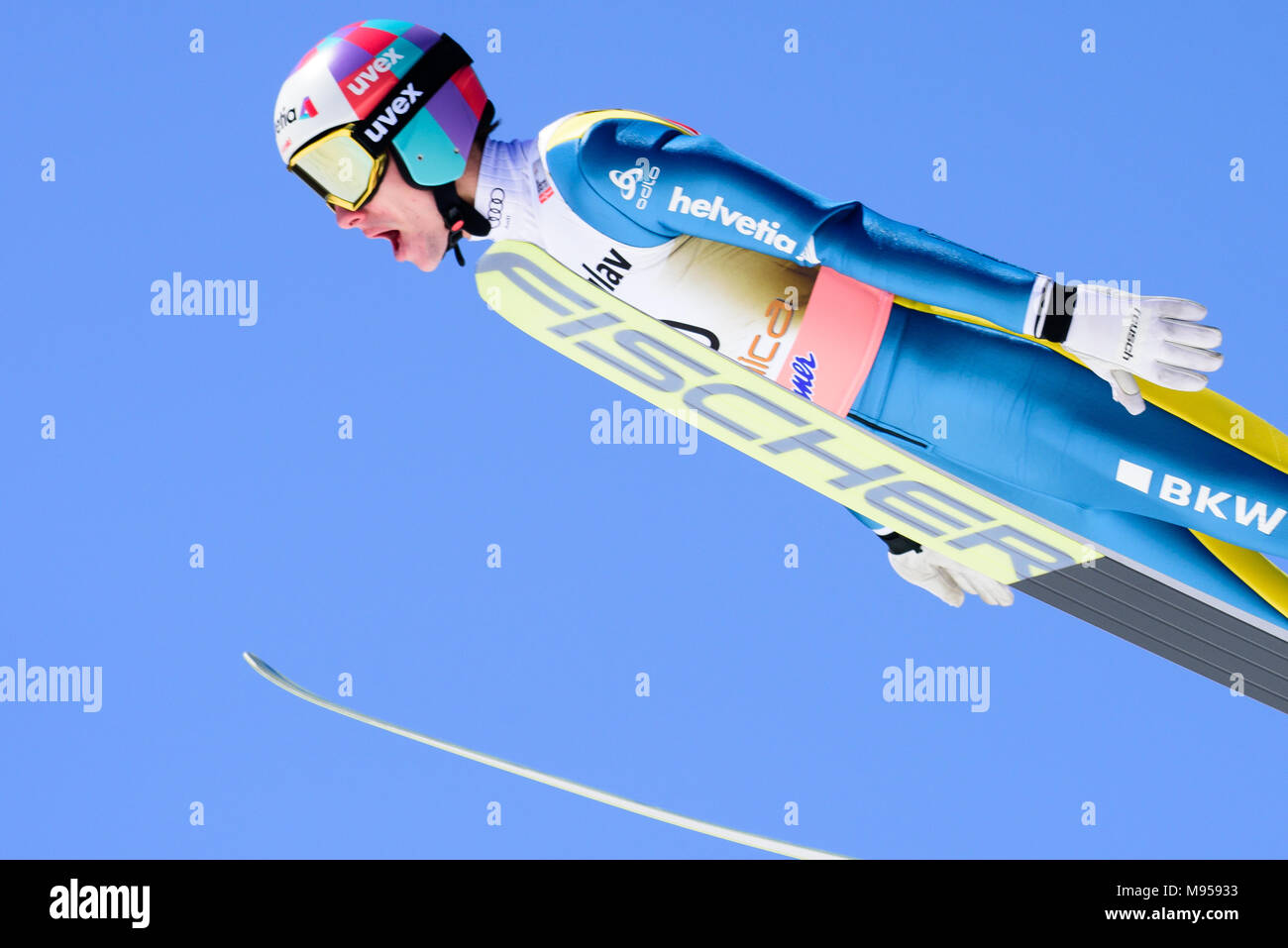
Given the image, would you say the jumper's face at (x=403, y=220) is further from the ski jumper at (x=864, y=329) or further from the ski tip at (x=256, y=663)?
the ski tip at (x=256, y=663)

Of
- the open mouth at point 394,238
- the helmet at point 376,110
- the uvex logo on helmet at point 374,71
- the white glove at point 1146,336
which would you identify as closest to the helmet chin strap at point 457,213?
the helmet at point 376,110

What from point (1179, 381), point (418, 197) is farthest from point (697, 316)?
point (1179, 381)

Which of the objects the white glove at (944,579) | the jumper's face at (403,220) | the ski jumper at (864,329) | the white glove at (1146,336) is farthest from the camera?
the white glove at (944,579)

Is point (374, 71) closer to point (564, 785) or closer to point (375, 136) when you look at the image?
point (375, 136)

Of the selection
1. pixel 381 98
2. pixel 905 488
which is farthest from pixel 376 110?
pixel 905 488

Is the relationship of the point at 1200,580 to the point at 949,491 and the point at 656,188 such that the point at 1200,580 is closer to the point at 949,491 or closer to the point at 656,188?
the point at 949,491

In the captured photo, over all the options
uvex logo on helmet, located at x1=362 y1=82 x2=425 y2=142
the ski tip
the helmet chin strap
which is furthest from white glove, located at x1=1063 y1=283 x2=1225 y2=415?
the ski tip
